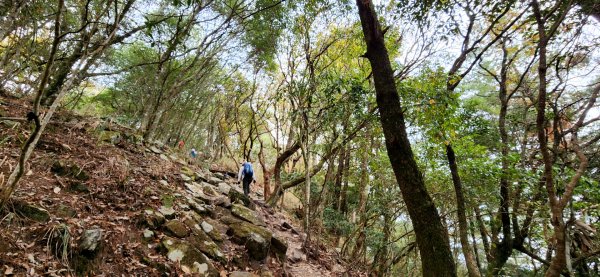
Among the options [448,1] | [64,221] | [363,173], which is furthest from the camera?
[363,173]

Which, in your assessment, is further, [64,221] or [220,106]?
[220,106]

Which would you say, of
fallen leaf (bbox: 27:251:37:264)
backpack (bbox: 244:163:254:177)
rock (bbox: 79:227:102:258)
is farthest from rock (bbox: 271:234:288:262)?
fallen leaf (bbox: 27:251:37:264)

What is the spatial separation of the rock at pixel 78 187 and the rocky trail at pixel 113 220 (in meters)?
0.01

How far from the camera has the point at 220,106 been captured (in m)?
18.0

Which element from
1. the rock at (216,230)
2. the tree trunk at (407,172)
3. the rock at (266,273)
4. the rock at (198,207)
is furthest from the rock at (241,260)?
the tree trunk at (407,172)

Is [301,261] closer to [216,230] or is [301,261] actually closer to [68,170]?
[216,230]

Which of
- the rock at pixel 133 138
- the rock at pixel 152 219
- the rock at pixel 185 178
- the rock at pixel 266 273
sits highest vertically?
the rock at pixel 133 138

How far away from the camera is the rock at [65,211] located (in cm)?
396

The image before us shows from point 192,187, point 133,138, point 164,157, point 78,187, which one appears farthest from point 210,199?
point 133,138

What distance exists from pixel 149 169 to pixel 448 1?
7.06 metres

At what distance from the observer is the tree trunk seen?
A: 10.6 ft

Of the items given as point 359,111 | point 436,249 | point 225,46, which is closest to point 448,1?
point 359,111

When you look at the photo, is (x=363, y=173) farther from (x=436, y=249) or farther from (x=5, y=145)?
(x=5, y=145)

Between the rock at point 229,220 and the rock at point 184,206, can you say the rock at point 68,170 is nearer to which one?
the rock at point 184,206
